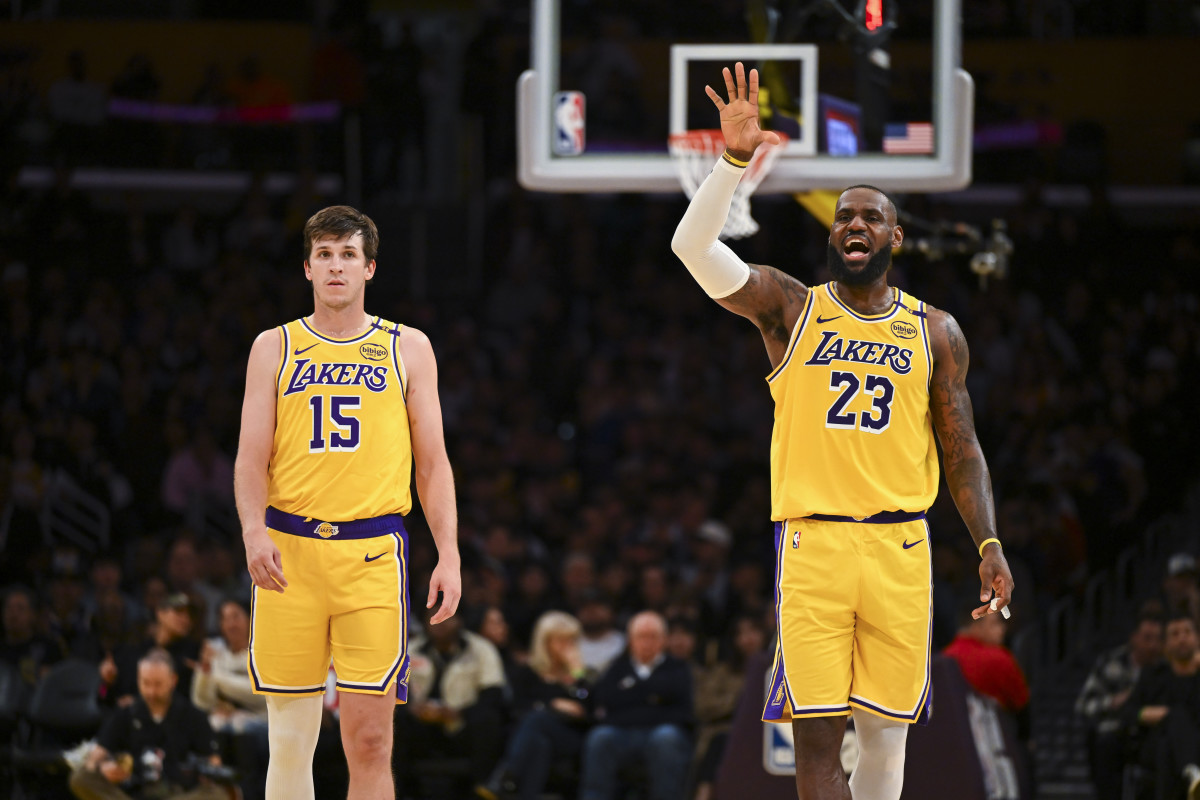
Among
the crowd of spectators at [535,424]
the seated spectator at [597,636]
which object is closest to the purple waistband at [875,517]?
the crowd of spectators at [535,424]

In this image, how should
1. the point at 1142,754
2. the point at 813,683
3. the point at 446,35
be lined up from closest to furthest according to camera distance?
the point at 813,683
the point at 1142,754
the point at 446,35

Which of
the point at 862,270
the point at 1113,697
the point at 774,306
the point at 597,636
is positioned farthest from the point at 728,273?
the point at 597,636

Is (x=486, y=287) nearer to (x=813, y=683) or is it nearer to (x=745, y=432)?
(x=745, y=432)

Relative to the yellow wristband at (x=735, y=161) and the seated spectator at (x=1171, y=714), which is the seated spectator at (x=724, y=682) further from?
the yellow wristband at (x=735, y=161)

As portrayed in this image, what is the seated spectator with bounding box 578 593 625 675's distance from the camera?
12.2m

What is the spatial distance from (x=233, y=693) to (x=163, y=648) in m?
0.66

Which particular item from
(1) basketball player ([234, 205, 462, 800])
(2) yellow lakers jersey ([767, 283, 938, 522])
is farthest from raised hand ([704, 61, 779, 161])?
(1) basketball player ([234, 205, 462, 800])

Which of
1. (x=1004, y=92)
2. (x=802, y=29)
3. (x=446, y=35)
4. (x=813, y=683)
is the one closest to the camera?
(x=813, y=683)

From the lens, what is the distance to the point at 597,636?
12336 millimetres

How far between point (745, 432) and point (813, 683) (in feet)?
32.8

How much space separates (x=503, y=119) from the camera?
1895 cm

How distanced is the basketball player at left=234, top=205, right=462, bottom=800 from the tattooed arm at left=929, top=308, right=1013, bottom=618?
75.2 inches

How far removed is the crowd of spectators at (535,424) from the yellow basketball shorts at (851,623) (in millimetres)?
5101

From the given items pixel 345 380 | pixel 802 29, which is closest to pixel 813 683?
pixel 345 380
